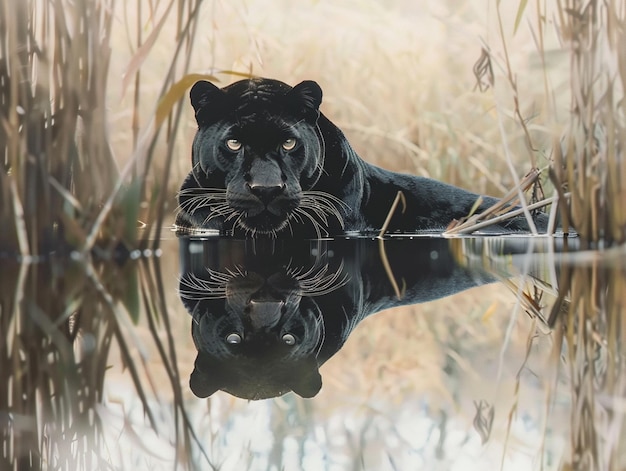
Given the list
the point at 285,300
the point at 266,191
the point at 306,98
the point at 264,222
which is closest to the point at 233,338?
the point at 285,300

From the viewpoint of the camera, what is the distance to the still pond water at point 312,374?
1.67ft

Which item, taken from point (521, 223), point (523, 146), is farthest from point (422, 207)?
point (523, 146)

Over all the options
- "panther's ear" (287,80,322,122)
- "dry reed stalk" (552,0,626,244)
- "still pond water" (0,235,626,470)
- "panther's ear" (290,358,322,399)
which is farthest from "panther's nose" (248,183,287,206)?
"panther's ear" (290,358,322,399)

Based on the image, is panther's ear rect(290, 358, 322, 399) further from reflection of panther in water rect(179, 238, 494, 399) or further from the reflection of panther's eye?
the reflection of panther's eye

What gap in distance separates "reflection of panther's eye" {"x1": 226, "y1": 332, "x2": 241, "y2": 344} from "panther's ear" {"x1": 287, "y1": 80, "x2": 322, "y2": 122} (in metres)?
1.60

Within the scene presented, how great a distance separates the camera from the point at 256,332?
0.86m

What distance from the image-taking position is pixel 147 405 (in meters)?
0.60

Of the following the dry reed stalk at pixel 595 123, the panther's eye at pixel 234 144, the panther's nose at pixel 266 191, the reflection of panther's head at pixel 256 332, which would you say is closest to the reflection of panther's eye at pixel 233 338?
the reflection of panther's head at pixel 256 332

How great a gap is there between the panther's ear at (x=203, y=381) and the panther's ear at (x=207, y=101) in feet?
5.74

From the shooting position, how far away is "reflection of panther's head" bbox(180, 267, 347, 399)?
0.64 meters

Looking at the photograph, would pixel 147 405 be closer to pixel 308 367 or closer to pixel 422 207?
pixel 308 367

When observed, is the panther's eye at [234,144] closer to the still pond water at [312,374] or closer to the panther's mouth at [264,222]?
the panther's mouth at [264,222]

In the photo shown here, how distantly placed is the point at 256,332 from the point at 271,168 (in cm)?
146

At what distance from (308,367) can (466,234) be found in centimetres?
208
